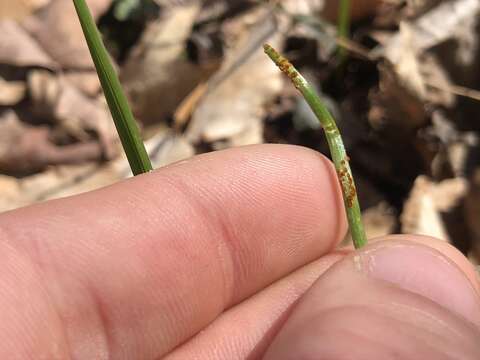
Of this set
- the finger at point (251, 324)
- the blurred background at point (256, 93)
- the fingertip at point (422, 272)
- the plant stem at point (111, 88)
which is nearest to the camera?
the plant stem at point (111, 88)

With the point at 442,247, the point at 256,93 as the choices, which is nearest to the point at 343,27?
the point at 256,93

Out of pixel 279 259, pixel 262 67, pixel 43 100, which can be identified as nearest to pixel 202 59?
pixel 262 67

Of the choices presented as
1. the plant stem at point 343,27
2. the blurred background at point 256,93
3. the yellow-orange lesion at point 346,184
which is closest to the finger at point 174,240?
the yellow-orange lesion at point 346,184

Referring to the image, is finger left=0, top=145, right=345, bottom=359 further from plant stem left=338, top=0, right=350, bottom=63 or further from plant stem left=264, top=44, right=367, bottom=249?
plant stem left=338, top=0, right=350, bottom=63

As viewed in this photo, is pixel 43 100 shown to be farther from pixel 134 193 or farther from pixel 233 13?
pixel 134 193

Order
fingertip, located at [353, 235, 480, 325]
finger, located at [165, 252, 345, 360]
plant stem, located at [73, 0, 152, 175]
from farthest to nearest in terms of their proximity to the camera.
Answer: finger, located at [165, 252, 345, 360]
fingertip, located at [353, 235, 480, 325]
plant stem, located at [73, 0, 152, 175]

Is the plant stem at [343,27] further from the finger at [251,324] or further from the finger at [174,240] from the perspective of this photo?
the finger at [251,324]

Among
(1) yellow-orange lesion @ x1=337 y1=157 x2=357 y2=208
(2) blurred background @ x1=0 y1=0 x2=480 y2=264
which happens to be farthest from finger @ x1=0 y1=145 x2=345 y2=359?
(2) blurred background @ x1=0 y1=0 x2=480 y2=264
